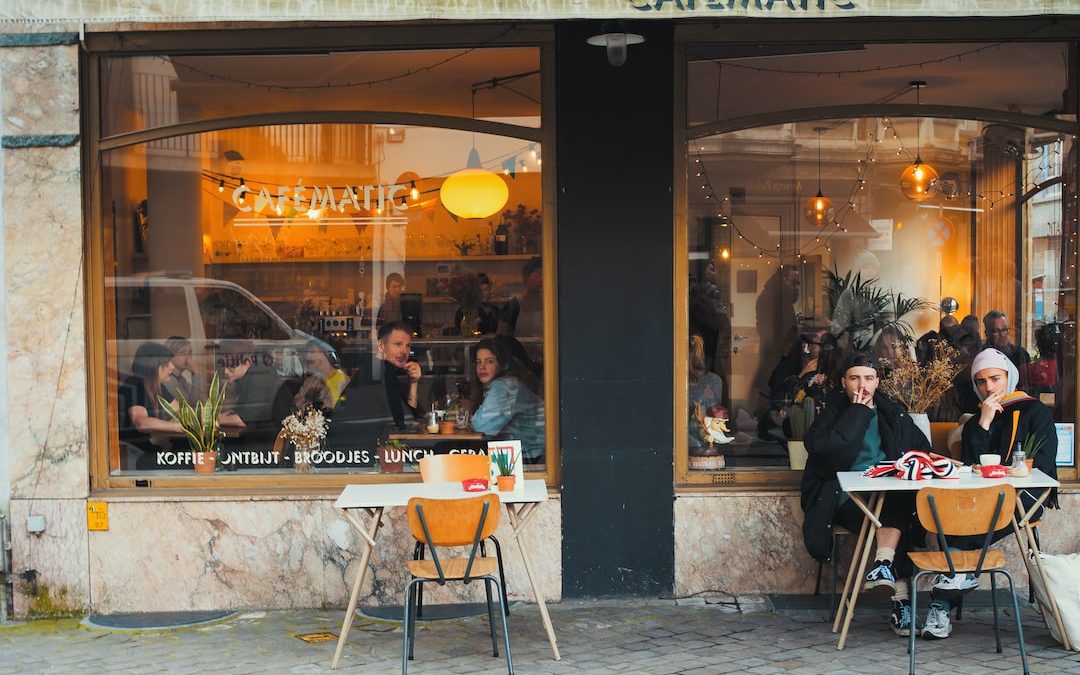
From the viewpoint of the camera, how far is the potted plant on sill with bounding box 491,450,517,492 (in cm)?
Result: 592

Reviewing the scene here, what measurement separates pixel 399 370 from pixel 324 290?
67 cm

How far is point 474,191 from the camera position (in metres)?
7.20

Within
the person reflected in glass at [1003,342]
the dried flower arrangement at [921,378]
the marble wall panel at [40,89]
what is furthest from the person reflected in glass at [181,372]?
the person reflected in glass at [1003,342]

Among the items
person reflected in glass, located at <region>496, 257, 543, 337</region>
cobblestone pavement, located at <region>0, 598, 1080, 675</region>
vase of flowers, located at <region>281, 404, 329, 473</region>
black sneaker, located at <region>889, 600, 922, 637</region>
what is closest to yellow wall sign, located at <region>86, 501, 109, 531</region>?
cobblestone pavement, located at <region>0, 598, 1080, 675</region>

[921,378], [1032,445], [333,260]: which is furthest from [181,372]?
[1032,445]

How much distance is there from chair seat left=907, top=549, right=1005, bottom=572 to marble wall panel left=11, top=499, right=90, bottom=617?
14.6 feet

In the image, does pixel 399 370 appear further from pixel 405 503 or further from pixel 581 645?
pixel 581 645

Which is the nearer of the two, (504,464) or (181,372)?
(504,464)

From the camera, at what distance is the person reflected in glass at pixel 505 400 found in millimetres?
6945

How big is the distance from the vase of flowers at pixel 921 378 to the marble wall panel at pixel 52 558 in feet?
15.5

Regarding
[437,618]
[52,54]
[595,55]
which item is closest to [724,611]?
[437,618]

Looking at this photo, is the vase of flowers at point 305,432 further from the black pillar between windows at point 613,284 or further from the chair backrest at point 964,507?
the chair backrest at point 964,507

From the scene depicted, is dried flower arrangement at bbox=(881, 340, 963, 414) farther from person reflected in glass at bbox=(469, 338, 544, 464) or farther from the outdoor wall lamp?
the outdoor wall lamp

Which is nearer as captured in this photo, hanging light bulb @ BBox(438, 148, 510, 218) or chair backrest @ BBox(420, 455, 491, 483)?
chair backrest @ BBox(420, 455, 491, 483)
